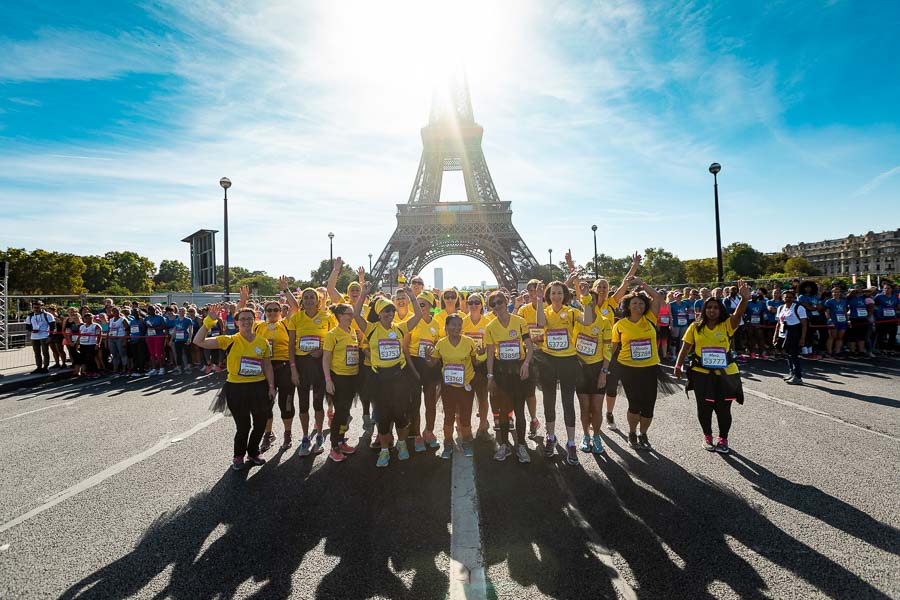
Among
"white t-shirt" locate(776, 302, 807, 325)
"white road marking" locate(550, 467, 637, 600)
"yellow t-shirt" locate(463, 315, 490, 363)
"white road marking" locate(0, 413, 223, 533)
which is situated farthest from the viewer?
"white t-shirt" locate(776, 302, 807, 325)

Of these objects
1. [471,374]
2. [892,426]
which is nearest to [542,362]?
[471,374]

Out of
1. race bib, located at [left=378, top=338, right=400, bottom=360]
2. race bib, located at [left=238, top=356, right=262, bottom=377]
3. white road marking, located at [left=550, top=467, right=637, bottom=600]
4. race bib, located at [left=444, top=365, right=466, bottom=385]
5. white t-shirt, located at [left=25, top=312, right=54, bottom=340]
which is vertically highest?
white t-shirt, located at [left=25, top=312, right=54, bottom=340]

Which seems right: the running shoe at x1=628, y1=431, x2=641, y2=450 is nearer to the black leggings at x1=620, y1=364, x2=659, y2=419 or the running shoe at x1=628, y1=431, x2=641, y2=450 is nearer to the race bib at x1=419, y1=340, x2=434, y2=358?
the black leggings at x1=620, y1=364, x2=659, y2=419

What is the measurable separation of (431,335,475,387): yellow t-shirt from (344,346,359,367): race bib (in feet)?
2.96

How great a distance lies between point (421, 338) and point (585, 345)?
191cm

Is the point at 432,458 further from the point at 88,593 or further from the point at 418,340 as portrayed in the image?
the point at 88,593

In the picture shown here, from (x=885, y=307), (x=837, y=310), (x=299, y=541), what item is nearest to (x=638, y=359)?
(x=299, y=541)

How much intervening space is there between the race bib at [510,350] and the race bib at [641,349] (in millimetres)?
1306

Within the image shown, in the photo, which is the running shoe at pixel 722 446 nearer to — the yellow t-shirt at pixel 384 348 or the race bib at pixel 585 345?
the race bib at pixel 585 345

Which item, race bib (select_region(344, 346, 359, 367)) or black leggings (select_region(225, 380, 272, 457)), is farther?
race bib (select_region(344, 346, 359, 367))

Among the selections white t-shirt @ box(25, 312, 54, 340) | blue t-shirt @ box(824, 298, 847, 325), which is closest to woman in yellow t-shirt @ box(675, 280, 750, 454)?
blue t-shirt @ box(824, 298, 847, 325)

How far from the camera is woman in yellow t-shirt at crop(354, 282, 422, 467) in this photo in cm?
468

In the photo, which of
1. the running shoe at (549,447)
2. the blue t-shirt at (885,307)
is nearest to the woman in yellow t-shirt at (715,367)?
the running shoe at (549,447)

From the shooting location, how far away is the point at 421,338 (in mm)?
5270
